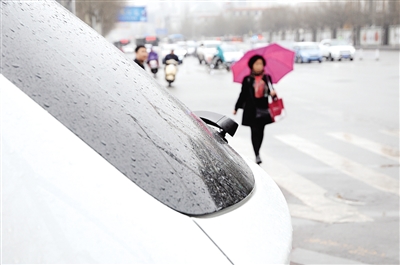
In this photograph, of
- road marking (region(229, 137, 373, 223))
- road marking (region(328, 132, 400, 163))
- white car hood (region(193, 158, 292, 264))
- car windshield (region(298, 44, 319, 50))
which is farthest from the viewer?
car windshield (region(298, 44, 319, 50))

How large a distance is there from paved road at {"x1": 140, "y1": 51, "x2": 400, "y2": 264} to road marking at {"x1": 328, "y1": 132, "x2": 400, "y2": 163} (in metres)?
0.01

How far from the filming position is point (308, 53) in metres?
40.2

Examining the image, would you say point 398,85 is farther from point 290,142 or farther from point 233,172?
point 233,172

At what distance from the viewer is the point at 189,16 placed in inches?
7456

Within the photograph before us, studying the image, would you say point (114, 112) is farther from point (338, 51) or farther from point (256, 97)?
point (338, 51)

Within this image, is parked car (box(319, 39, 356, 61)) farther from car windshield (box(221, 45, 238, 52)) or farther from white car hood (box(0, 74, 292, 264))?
white car hood (box(0, 74, 292, 264))

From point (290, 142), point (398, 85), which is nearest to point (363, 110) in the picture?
point (290, 142)

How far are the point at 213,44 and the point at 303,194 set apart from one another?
41074 millimetres

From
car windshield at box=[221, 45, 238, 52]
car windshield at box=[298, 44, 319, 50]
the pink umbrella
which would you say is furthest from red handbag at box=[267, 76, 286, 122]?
car windshield at box=[298, 44, 319, 50]

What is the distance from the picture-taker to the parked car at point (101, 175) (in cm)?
128

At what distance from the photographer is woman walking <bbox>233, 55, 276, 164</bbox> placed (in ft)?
25.3

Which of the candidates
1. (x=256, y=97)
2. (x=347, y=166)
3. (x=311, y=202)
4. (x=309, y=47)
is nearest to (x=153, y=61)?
(x=256, y=97)

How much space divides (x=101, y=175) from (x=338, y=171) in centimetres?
Answer: 669

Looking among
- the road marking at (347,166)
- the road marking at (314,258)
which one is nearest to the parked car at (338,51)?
the road marking at (347,166)
